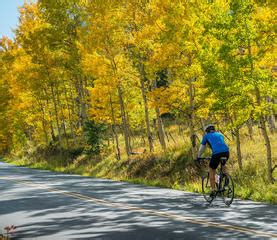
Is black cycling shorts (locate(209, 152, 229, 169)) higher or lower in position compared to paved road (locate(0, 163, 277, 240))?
higher

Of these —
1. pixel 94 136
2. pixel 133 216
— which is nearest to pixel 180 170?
pixel 133 216

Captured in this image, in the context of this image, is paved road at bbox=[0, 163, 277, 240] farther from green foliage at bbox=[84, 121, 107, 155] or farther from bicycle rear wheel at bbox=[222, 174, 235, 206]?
green foliage at bbox=[84, 121, 107, 155]

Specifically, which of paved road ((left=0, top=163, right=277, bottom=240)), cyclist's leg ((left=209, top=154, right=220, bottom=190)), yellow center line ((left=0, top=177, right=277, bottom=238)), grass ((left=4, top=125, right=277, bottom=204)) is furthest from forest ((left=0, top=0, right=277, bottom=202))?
yellow center line ((left=0, top=177, right=277, bottom=238))

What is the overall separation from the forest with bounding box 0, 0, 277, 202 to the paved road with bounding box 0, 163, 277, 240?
6.88 feet

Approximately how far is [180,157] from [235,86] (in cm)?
614

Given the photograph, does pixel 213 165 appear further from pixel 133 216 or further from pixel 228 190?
pixel 133 216

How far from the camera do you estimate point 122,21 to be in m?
21.3

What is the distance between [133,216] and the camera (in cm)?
1025

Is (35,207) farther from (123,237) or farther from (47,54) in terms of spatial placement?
(47,54)

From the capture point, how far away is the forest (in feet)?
44.0

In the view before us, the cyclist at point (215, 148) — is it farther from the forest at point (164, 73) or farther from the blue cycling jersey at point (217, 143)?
the forest at point (164, 73)

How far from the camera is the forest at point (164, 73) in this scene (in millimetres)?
13422

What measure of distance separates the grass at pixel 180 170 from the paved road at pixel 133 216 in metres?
1.25

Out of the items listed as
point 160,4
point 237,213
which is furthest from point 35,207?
point 160,4
